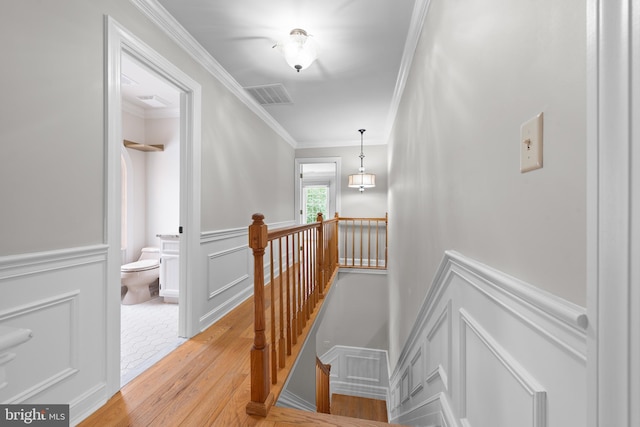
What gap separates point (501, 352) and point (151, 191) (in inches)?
179

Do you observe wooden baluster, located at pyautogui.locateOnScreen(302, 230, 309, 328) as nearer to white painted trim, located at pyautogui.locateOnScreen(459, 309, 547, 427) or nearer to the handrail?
the handrail

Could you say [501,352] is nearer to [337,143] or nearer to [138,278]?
[138,278]

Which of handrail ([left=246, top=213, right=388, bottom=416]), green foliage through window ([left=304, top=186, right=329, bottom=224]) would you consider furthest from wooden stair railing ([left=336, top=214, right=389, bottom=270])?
green foliage through window ([left=304, top=186, right=329, bottom=224])

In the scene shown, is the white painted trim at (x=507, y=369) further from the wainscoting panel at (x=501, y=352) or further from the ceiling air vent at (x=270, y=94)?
the ceiling air vent at (x=270, y=94)

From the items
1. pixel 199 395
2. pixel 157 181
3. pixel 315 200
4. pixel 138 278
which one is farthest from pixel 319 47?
pixel 315 200

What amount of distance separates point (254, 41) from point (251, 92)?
966mm

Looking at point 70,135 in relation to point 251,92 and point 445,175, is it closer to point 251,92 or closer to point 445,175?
point 445,175

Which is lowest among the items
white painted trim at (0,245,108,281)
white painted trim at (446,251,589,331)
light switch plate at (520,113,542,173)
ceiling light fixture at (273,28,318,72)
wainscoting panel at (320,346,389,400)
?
wainscoting panel at (320,346,389,400)

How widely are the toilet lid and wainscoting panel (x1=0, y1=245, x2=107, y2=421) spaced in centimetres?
213

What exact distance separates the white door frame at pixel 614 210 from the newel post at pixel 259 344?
1.22 meters

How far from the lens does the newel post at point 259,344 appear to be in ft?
4.62

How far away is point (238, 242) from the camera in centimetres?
307

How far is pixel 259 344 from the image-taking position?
4.74 ft

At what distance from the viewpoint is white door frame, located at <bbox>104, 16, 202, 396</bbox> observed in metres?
1.54
